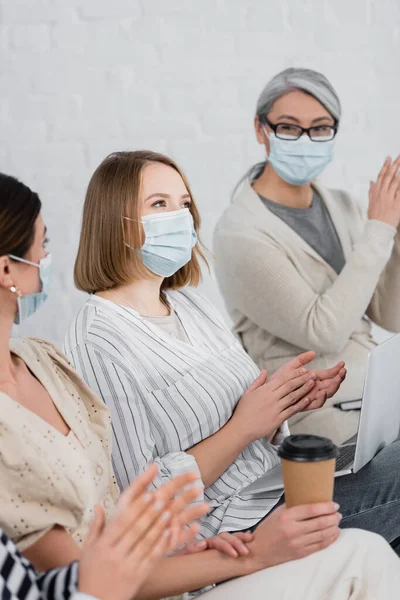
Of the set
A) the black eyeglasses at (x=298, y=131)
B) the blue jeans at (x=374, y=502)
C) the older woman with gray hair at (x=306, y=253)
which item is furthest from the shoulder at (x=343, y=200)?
the blue jeans at (x=374, y=502)

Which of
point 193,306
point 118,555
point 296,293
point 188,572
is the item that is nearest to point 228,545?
point 188,572

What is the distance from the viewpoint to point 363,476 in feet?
5.20

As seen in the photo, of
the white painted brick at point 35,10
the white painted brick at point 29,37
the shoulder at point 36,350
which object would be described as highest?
the white painted brick at point 35,10

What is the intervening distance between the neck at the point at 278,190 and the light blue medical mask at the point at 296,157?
18 millimetres

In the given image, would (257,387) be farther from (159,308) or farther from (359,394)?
(359,394)

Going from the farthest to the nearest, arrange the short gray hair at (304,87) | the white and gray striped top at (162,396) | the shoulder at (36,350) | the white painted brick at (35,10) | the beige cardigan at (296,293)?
the white painted brick at (35,10)
the short gray hair at (304,87)
the beige cardigan at (296,293)
the white and gray striped top at (162,396)
the shoulder at (36,350)

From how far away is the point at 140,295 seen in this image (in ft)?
5.30

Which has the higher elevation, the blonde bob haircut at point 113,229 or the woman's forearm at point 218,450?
the blonde bob haircut at point 113,229

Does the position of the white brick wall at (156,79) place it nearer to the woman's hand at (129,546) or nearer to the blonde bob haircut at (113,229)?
the blonde bob haircut at (113,229)

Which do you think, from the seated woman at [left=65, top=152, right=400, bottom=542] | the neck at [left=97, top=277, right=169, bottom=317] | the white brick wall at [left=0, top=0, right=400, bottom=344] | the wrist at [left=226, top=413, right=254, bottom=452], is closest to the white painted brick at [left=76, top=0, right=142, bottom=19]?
the white brick wall at [left=0, top=0, right=400, bottom=344]

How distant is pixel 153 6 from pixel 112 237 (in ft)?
4.47

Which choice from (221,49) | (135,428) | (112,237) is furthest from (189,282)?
(221,49)

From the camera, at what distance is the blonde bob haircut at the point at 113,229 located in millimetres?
1576

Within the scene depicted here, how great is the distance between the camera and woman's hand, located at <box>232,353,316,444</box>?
5.09 feet
